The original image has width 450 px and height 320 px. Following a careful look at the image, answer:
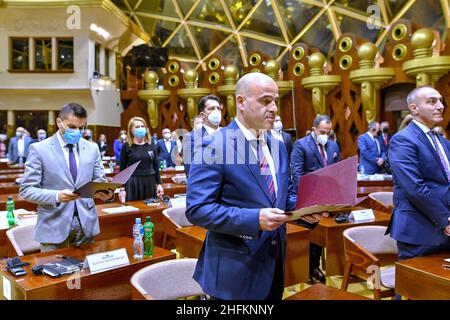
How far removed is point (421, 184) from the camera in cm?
Result: 259

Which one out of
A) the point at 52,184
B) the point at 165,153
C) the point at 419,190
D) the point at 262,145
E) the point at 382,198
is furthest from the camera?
the point at 165,153

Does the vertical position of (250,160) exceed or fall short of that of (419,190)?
it exceeds it

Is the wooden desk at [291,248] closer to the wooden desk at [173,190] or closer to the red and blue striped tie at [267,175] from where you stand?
the red and blue striped tie at [267,175]

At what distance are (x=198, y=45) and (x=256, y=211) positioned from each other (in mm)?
15416

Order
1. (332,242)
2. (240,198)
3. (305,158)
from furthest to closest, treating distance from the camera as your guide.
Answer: (305,158) → (332,242) → (240,198)

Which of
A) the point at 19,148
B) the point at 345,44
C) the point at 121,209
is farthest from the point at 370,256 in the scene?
the point at 19,148

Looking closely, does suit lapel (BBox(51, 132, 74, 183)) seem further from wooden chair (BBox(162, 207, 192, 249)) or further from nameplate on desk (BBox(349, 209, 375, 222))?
nameplate on desk (BBox(349, 209, 375, 222))

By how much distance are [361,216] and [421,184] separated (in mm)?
1332

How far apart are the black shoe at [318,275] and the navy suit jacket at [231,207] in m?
2.66

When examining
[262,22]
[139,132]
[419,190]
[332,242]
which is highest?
[262,22]

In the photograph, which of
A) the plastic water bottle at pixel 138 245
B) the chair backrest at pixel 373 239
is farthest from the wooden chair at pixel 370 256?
the plastic water bottle at pixel 138 245

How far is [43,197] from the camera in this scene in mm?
2545

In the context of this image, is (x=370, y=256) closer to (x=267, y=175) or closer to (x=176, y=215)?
(x=267, y=175)

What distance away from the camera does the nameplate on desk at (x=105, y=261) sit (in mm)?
2359
